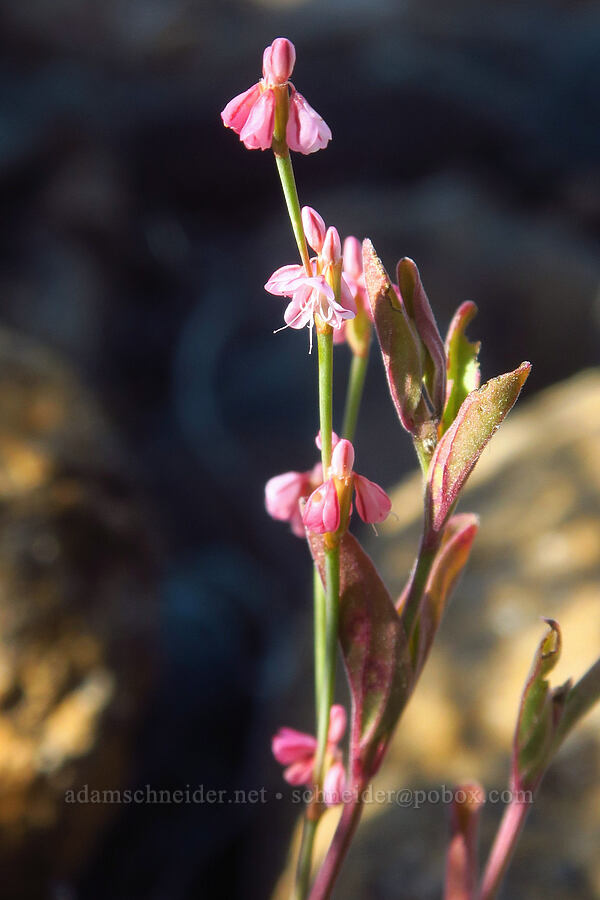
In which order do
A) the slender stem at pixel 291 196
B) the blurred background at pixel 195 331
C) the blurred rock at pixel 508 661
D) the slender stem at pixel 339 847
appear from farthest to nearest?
the blurred background at pixel 195 331 < the blurred rock at pixel 508 661 < the slender stem at pixel 339 847 < the slender stem at pixel 291 196

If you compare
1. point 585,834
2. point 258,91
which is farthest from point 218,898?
point 258,91

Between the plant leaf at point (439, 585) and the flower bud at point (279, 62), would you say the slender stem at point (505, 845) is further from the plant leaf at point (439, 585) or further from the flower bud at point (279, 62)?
the flower bud at point (279, 62)

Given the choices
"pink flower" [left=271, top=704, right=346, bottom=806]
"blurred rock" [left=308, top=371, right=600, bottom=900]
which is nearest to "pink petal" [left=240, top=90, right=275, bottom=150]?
A: "pink flower" [left=271, top=704, right=346, bottom=806]

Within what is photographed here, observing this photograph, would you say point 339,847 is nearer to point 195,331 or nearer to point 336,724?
point 336,724

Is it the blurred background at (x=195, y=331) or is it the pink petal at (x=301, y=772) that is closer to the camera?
the pink petal at (x=301, y=772)

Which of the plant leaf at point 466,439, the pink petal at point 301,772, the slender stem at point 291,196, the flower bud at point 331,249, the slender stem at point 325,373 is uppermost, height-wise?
the slender stem at point 291,196

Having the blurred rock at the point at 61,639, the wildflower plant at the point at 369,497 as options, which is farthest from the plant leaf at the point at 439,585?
the blurred rock at the point at 61,639

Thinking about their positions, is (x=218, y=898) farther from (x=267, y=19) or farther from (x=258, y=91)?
(x=267, y=19)
